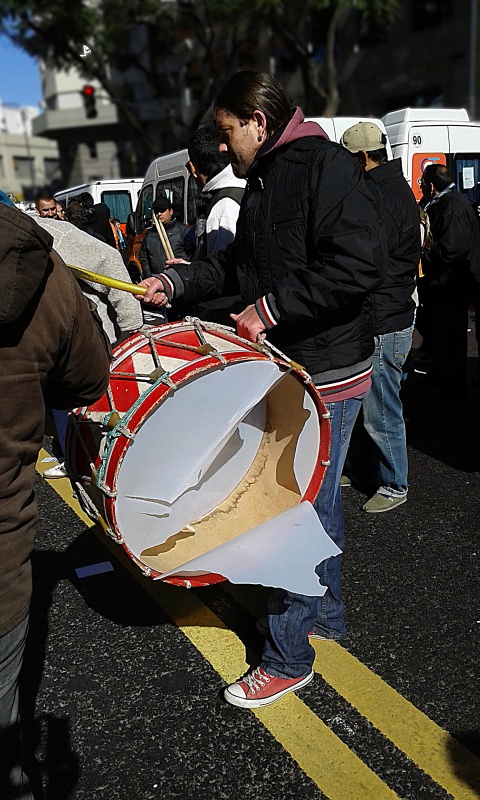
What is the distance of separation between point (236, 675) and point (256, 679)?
17 centimetres

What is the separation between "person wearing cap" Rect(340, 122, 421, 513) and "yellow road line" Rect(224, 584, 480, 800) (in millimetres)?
1375

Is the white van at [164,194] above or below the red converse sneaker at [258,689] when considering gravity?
above

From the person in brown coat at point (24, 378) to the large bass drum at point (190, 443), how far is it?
36 cm

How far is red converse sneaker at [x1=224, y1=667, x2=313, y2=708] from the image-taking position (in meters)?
2.49

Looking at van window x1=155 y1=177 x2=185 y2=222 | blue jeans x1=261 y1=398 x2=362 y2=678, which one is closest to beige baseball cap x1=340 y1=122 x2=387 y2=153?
blue jeans x1=261 y1=398 x2=362 y2=678

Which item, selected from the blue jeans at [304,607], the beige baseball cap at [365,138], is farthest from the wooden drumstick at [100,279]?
the beige baseball cap at [365,138]

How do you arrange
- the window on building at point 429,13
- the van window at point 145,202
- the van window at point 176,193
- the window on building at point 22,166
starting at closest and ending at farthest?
the van window at point 176,193, the van window at point 145,202, the window on building at point 429,13, the window on building at point 22,166

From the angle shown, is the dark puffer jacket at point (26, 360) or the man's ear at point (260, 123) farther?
the man's ear at point (260, 123)

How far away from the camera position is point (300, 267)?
2.29 meters

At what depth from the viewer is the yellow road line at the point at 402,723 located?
217 centimetres

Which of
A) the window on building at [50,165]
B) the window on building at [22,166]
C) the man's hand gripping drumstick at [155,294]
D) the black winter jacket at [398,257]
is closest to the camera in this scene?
the man's hand gripping drumstick at [155,294]

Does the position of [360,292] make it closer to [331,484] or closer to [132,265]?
[331,484]

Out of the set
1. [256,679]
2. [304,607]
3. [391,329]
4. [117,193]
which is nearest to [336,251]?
[304,607]

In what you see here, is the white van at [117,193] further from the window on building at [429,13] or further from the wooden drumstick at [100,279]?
the window on building at [429,13]
